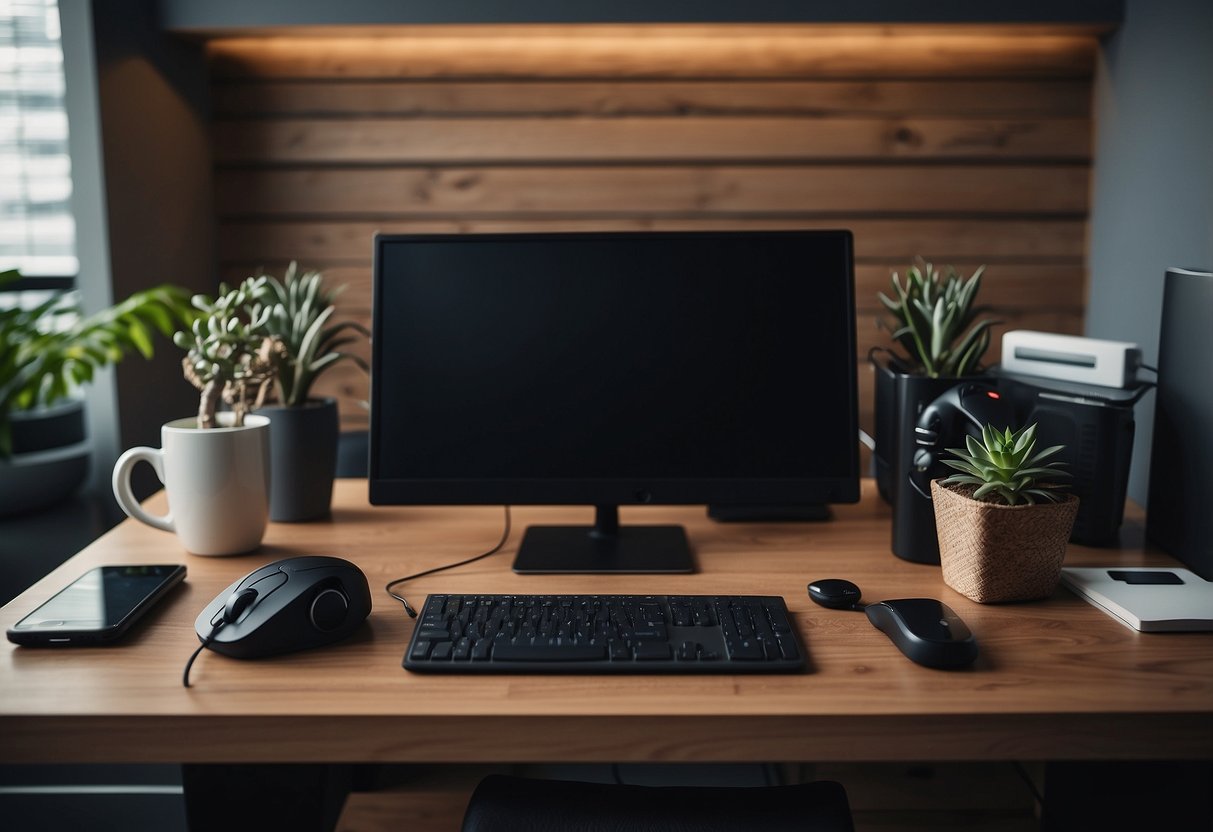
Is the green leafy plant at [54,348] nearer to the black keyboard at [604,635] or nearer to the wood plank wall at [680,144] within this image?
the wood plank wall at [680,144]

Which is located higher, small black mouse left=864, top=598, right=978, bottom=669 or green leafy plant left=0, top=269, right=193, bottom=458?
green leafy plant left=0, top=269, right=193, bottom=458

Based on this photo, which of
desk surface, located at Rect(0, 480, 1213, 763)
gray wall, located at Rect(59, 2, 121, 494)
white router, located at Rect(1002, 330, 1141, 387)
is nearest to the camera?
desk surface, located at Rect(0, 480, 1213, 763)

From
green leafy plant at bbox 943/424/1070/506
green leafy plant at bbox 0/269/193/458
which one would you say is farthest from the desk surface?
green leafy plant at bbox 0/269/193/458

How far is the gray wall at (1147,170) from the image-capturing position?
1.90 meters

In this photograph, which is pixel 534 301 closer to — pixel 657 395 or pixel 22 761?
pixel 657 395

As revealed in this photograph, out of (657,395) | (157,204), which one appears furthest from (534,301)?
(157,204)


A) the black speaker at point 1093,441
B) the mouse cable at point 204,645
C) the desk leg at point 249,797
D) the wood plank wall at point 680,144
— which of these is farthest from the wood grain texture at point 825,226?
the mouse cable at point 204,645

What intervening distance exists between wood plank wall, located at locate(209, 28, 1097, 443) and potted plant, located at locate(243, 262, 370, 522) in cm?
108

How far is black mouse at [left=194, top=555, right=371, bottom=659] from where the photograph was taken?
100cm

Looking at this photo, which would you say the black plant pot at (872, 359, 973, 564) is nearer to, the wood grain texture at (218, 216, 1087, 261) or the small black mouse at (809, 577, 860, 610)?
the small black mouse at (809, 577, 860, 610)

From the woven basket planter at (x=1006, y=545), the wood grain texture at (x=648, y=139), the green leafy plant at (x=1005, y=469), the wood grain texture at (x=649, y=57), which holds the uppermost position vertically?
the wood grain texture at (x=649, y=57)

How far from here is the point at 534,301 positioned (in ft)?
4.23

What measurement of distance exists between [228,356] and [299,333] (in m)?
0.20

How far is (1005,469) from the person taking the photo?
1114 millimetres
